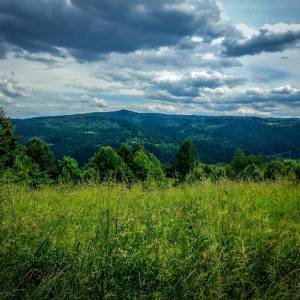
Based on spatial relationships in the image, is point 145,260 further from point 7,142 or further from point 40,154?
point 40,154

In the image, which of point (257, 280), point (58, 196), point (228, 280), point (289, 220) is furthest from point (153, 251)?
point (58, 196)

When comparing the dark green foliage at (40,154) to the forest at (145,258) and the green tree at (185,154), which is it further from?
the forest at (145,258)

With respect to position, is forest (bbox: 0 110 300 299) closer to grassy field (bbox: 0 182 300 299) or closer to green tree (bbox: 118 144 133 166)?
grassy field (bbox: 0 182 300 299)

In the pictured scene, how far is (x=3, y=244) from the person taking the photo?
450cm

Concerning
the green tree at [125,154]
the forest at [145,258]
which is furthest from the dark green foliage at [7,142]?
the forest at [145,258]

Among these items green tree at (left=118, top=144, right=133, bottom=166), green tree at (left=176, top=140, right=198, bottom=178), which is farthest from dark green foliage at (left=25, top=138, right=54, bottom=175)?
green tree at (left=176, top=140, right=198, bottom=178)

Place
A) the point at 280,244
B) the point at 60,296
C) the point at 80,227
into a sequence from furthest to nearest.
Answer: the point at 80,227 < the point at 280,244 < the point at 60,296

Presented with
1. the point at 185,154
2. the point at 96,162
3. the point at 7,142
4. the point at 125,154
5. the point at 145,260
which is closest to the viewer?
the point at 145,260

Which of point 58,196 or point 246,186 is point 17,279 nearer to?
point 58,196

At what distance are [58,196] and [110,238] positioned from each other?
5086 millimetres

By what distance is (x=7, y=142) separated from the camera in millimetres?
40250

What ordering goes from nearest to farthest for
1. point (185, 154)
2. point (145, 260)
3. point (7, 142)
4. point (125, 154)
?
1. point (145, 260)
2. point (7, 142)
3. point (125, 154)
4. point (185, 154)

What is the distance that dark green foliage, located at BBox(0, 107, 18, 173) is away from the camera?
39.1 m

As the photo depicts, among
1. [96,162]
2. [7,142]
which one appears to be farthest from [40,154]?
[7,142]
